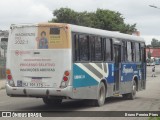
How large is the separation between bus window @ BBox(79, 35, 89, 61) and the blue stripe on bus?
1.68ft

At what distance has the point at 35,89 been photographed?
16156mm

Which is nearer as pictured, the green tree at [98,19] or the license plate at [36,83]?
the license plate at [36,83]

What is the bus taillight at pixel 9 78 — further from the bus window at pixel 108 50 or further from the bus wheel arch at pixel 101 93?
the bus window at pixel 108 50

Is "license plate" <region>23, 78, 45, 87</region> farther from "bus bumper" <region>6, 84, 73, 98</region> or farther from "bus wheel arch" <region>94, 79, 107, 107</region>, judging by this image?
"bus wheel arch" <region>94, 79, 107, 107</region>

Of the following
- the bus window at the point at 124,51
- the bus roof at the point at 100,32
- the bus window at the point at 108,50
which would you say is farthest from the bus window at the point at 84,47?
the bus window at the point at 124,51

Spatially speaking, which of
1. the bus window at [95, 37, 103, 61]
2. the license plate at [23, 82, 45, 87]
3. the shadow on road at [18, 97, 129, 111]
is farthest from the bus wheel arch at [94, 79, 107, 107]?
the license plate at [23, 82, 45, 87]

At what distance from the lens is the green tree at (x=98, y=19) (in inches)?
3061

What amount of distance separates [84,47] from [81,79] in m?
1.19

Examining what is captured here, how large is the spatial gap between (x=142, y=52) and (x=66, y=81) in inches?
372

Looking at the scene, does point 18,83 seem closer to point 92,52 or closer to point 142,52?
point 92,52

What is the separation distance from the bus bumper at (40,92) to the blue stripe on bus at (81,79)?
0.47 m

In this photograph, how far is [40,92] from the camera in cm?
1611

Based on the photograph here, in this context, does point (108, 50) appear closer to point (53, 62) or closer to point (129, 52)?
point (129, 52)

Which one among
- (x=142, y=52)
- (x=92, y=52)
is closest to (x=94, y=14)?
(x=142, y=52)
